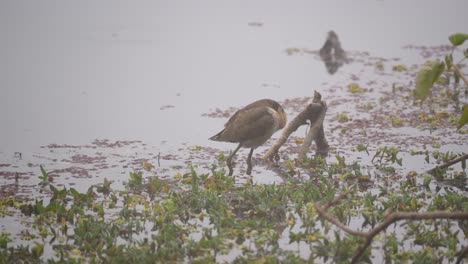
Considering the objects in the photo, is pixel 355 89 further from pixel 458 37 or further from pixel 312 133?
pixel 458 37

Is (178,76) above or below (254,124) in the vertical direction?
above

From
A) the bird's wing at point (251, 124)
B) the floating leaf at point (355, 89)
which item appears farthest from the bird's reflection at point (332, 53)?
the bird's wing at point (251, 124)

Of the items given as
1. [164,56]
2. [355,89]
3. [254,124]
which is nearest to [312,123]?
[254,124]

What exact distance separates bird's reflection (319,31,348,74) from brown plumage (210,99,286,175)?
32.9 feet

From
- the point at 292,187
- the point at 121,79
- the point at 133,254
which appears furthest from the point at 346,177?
the point at 121,79

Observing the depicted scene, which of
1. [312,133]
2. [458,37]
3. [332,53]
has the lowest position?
[312,133]

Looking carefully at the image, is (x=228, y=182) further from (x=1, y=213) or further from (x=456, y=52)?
(x=456, y=52)

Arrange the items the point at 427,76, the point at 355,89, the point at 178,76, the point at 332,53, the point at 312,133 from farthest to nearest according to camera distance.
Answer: the point at 332,53
the point at 178,76
the point at 355,89
the point at 312,133
the point at 427,76

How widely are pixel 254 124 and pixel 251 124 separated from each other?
2.1 inches

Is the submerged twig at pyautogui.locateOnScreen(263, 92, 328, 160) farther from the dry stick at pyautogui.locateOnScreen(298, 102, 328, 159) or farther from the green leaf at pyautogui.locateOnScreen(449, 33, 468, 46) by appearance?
the green leaf at pyautogui.locateOnScreen(449, 33, 468, 46)

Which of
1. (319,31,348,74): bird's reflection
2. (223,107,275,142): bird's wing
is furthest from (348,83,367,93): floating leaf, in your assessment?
(223,107,275,142): bird's wing

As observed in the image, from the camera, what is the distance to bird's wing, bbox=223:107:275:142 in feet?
34.4

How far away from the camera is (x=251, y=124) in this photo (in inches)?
414

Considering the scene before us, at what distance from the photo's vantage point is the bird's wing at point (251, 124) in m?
10.5
